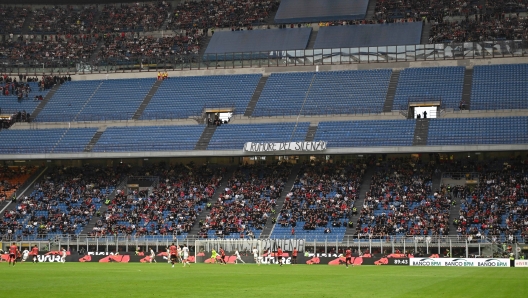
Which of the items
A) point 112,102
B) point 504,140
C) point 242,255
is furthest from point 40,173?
point 504,140

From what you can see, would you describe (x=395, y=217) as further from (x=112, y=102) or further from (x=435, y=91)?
(x=112, y=102)

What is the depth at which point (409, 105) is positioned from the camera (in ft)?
279

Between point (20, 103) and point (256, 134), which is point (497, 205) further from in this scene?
point (20, 103)

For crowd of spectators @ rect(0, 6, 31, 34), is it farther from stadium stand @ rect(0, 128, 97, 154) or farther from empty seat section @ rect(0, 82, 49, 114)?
stadium stand @ rect(0, 128, 97, 154)

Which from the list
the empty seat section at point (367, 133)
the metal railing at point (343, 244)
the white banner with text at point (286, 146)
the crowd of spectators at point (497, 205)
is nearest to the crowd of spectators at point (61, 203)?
the metal railing at point (343, 244)

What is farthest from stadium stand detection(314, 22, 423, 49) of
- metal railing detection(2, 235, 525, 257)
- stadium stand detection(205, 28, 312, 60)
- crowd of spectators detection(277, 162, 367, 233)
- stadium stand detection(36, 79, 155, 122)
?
metal railing detection(2, 235, 525, 257)

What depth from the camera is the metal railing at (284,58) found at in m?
89.9

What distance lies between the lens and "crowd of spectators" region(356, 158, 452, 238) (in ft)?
230

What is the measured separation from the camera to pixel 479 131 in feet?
253

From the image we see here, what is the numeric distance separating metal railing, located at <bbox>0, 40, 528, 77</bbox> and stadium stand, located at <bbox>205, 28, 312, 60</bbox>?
1.66 meters

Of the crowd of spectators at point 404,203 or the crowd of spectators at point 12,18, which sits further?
the crowd of spectators at point 12,18

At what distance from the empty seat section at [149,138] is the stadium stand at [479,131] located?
83.1ft

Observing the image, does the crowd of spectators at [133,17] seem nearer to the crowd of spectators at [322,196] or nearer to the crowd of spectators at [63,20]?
the crowd of spectators at [63,20]

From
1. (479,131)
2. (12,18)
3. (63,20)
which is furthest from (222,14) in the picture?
(479,131)
